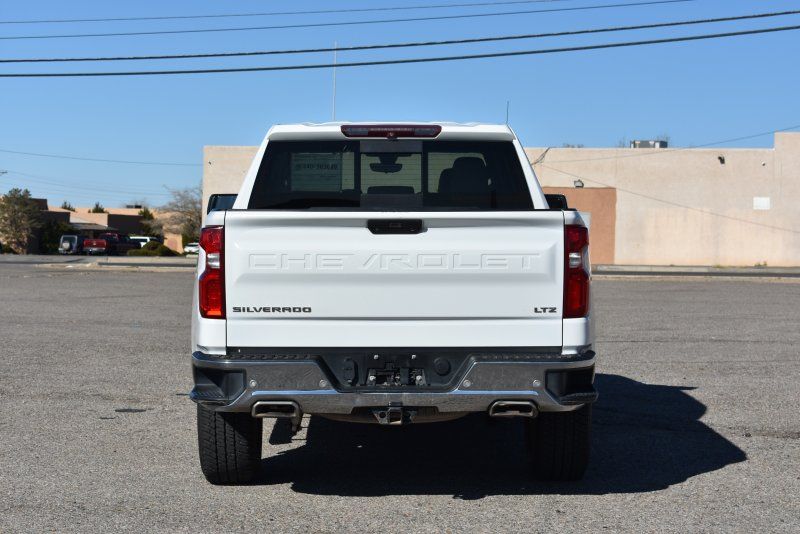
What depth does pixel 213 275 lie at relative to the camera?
5523mm

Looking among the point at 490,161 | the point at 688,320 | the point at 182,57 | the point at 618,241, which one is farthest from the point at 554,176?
the point at 490,161

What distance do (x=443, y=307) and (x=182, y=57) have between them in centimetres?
2866

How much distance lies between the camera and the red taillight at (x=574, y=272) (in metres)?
5.55

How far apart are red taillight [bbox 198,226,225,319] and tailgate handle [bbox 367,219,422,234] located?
2.62ft

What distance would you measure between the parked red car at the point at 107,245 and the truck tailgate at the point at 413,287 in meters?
67.6

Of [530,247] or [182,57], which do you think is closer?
[530,247]

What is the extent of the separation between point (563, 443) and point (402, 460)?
134cm

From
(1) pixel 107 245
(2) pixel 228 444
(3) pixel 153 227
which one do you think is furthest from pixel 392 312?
(3) pixel 153 227

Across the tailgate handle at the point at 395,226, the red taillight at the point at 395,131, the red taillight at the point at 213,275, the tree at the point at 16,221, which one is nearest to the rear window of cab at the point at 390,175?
the red taillight at the point at 395,131

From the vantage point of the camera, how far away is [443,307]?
5.54m

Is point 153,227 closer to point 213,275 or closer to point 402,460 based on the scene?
point 402,460

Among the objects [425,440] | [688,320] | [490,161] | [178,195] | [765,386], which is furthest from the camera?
[178,195]

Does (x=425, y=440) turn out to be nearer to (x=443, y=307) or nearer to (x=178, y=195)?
(x=443, y=307)

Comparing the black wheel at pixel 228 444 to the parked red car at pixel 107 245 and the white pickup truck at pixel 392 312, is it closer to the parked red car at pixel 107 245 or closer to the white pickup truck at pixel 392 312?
the white pickup truck at pixel 392 312
